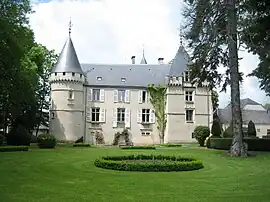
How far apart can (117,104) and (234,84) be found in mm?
23590

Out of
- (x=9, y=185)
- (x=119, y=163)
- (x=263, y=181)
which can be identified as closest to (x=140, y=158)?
(x=119, y=163)

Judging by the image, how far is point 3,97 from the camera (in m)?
31.1

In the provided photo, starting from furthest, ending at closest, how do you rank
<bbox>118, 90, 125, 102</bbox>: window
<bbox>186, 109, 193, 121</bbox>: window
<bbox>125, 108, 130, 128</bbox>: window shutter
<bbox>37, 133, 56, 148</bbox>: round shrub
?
<bbox>118, 90, 125, 102</bbox>: window → <bbox>125, 108, 130, 128</bbox>: window shutter → <bbox>186, 109, 193, 121</bbox>: window → <bbox>37, 133, 56, 148</bbox>: round shrub

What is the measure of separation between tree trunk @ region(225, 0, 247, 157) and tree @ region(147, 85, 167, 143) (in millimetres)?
21741

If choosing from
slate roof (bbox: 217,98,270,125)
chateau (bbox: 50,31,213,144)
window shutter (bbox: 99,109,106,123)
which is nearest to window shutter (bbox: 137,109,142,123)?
chateau (bbox: 50,31,213,144)

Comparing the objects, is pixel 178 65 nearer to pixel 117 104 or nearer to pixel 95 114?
pixel 117 104

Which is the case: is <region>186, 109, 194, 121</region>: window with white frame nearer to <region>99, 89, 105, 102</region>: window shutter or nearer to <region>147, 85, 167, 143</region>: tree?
<region>147, 85, 167, 143</region>: tree

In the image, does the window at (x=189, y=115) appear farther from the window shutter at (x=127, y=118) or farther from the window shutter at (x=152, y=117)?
the window shutter at (x=127, y=118)

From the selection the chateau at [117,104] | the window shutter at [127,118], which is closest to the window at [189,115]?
the chateau at [117,104]

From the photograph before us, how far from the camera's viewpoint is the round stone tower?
40697mm

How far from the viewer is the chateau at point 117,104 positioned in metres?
41.2

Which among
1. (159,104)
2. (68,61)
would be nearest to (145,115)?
(159,104)

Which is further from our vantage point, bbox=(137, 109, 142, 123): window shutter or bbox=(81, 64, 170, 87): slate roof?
bbox=(81, 64, 170, 87): slate roof

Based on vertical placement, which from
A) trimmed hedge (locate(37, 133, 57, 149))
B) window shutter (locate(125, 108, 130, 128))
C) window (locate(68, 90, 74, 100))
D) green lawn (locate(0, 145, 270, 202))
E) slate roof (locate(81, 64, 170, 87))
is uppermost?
slate roof (locate(81, 64, 170, 87))
